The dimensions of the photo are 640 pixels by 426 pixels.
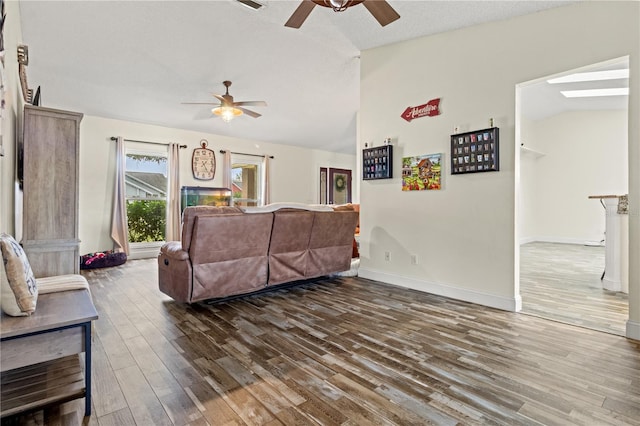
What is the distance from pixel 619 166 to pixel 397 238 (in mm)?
6871

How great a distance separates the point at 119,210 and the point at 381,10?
221 inches

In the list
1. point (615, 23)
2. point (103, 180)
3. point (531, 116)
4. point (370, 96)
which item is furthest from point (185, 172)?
point (531, 116)

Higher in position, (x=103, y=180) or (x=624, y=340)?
(x=103, y=180)

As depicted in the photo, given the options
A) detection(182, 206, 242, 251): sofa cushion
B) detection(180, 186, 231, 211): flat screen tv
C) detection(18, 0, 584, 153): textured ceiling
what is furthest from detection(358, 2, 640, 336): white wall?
detection(180, 186, 231, 211): flat screen tv

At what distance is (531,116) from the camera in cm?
823

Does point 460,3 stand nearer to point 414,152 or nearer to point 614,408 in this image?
point 414,152

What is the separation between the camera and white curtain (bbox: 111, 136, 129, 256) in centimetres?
592

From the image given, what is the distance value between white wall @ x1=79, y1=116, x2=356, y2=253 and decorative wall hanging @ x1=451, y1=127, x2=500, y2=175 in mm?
5418

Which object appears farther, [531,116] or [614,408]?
[531,116]

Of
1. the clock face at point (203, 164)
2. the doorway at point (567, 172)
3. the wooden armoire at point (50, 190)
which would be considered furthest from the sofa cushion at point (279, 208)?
the clock face at point (203, 164)

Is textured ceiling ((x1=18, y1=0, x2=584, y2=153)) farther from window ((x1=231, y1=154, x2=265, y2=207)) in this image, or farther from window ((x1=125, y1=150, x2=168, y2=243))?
window ((x1=231, y1=154, x2=265, y2=207))

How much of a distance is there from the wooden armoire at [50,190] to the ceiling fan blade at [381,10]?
2.57 metres

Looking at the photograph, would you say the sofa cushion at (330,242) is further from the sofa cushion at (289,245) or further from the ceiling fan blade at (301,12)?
the ceiling fan blade at (301,12)

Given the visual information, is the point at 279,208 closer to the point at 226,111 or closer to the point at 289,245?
the point at 289,245
